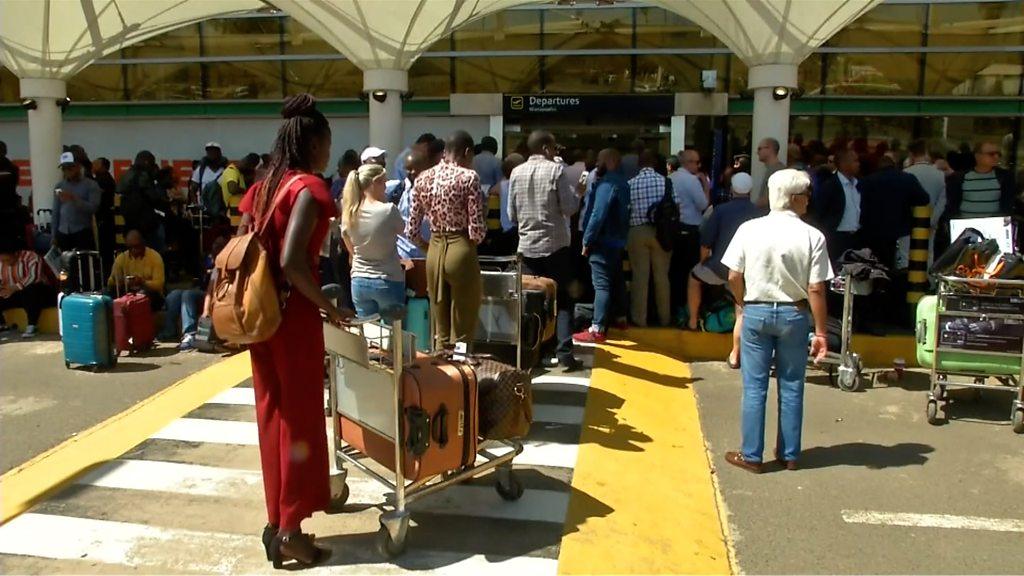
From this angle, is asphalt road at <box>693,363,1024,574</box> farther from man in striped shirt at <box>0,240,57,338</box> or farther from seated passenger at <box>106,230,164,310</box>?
man in striped shirt at <box>0,240,57,338</box>

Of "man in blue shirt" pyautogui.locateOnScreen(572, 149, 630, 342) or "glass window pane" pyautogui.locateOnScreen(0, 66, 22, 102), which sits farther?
"glass window pane" pyautogui.locateOnScreen(0, 66, 22, 102)

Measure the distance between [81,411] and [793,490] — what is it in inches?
212

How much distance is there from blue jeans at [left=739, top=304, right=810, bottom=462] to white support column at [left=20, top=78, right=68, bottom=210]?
396 inches

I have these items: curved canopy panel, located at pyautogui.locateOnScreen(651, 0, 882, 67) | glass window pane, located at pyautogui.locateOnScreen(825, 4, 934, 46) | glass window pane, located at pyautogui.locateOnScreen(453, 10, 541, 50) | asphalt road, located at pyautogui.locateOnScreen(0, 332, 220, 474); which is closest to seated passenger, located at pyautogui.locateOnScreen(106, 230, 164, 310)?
asphalt road, located at pyautogui.locateOnScreen(0, 332, 220, 474)

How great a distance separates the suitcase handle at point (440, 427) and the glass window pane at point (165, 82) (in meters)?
15.0

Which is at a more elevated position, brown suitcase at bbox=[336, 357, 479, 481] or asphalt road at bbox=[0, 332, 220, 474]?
brown suitcase at bbox=[336, 357, 479, 481]

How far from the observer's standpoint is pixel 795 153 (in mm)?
9766

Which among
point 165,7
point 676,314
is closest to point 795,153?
point 676,314

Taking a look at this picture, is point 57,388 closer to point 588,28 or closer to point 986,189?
point 986,189

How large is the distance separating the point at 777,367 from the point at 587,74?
11298 mm

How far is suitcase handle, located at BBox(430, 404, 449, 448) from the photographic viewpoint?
406 cm

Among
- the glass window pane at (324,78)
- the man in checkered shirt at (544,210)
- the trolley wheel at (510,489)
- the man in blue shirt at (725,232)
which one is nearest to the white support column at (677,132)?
the glass window pane at (324,78)

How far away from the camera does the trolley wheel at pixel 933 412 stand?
6.36 metres

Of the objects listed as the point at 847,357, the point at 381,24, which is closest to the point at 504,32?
the point at 381,24
